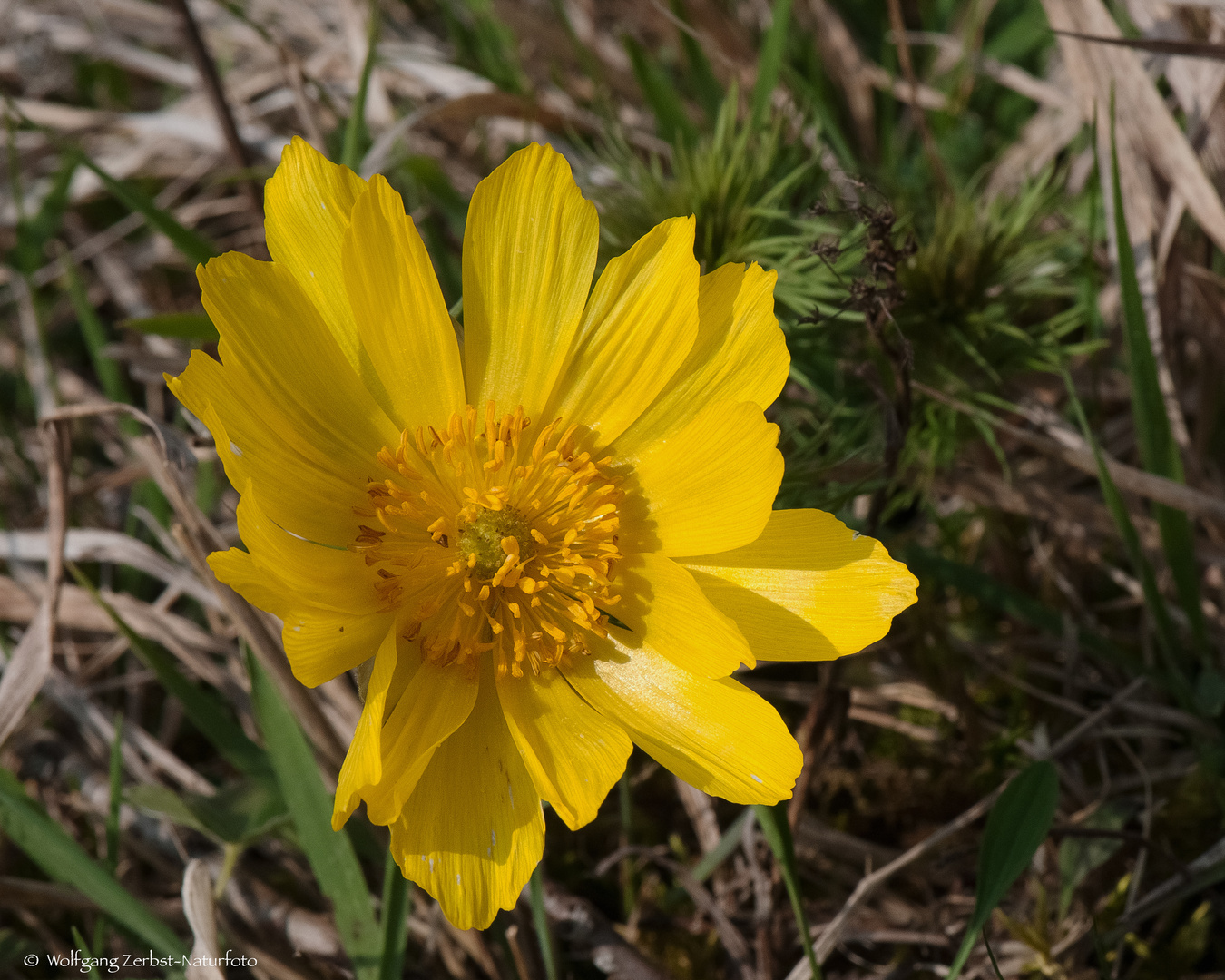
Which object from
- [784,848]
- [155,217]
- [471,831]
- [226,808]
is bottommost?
[226,808]

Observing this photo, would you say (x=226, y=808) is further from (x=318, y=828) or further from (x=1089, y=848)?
(x=1089, y=848)

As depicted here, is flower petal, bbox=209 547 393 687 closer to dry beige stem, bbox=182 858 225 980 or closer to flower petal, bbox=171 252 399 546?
flower petal, bbox=171 252 399 546

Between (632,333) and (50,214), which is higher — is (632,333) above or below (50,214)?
above

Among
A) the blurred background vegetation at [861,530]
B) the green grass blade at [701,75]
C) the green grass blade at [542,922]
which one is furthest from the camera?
the green grass blade at [701,75]

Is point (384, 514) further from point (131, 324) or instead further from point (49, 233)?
point (49, 233)

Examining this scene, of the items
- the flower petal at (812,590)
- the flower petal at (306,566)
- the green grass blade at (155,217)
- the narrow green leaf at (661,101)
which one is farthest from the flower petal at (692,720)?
the narrow green leaf at (661,101)

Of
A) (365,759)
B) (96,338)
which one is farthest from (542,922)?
(96,338)

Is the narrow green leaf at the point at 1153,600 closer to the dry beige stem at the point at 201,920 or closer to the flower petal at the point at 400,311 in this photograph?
the flower petal at the point at 400,311

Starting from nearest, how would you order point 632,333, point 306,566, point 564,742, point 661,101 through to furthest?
point 306,566 < point 564,742 < point 632,333 < point 661,101
